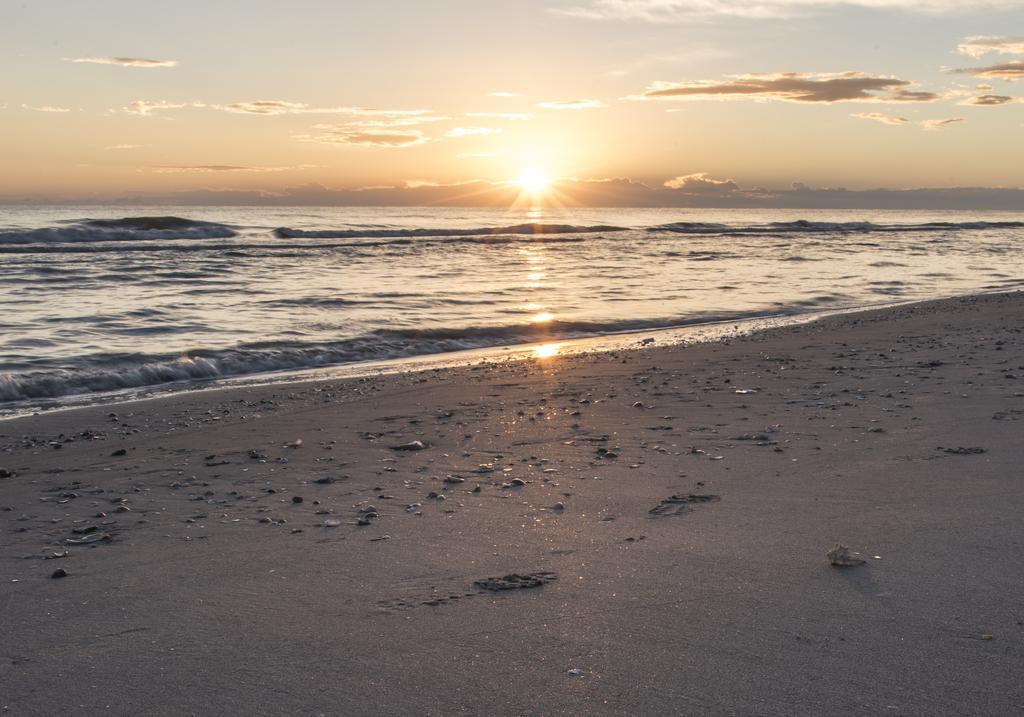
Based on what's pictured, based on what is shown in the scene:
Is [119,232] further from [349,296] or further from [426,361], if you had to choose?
[426,361]

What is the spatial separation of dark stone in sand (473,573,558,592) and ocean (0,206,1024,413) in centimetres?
752

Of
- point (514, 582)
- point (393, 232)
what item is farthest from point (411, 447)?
point (393, 232)

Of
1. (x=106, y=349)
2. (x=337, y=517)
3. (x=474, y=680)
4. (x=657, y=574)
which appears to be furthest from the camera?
(x=106, y=349)

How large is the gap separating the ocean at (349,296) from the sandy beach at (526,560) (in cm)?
396

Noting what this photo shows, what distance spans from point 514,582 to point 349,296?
16728 millimetres

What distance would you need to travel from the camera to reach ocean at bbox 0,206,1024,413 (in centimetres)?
1194

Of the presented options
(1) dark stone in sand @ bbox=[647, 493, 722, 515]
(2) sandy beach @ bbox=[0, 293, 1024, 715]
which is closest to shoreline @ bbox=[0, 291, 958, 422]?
(2) sandy beach @ bbox=[0, 293, 1024, 715]

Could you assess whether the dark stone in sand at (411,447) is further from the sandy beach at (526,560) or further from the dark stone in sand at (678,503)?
the dark stone in sand at (678,503)

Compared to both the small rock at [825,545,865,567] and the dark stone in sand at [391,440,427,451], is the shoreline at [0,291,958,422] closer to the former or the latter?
the dark stone in sand at [391,440,427,451]

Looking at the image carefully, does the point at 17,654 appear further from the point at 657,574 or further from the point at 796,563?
the point at 796,563

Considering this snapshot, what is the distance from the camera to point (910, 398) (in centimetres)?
775

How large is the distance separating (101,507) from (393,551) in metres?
2.09

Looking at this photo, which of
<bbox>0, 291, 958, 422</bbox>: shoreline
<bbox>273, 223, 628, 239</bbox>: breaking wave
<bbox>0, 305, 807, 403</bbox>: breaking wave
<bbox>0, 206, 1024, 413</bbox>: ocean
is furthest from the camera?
<bbox>273, 223, 628, 239</bbox>: breaking wave

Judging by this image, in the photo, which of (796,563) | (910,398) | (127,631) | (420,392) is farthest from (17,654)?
(910,398)
